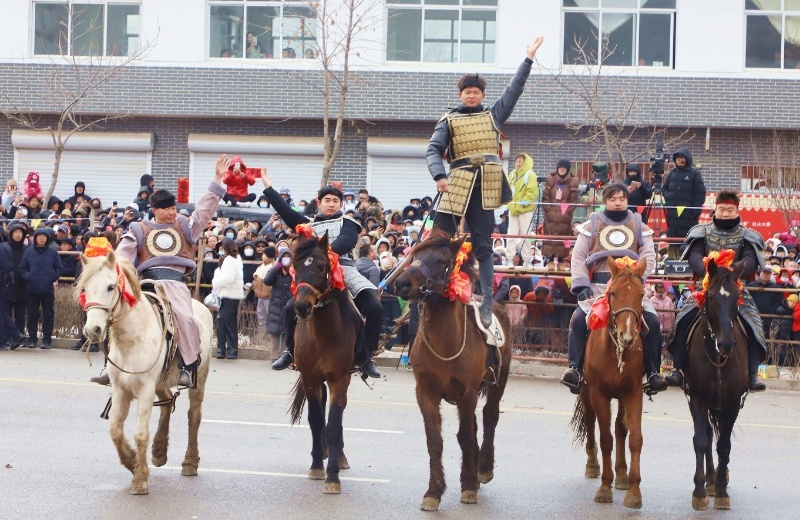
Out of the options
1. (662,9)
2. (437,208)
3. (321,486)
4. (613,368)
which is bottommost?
(321,486)

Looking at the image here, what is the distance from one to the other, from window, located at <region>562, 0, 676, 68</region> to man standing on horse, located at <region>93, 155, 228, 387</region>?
2140cm

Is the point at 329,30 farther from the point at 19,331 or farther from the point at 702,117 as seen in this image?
the point at 19,331

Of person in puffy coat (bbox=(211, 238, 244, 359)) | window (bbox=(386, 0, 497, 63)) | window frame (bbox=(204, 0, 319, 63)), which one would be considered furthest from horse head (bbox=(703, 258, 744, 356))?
window frame (bbox=(204, 0, 319, 63))

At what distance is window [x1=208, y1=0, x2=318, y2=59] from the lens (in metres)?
32.9

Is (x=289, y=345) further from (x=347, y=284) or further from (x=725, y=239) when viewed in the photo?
(x=725, y=239)

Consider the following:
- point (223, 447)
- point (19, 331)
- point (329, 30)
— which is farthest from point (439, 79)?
point (223, 447)

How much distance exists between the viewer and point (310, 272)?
11.4 m

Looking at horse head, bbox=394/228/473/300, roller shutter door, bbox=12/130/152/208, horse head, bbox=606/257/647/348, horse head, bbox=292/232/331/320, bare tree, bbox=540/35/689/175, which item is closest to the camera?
horse head, bbox=394/228/473/300

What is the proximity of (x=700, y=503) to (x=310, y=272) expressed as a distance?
3.81m

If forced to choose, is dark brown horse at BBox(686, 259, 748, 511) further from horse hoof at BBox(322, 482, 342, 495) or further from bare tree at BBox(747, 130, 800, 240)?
bare tree at BBox(747, 130, 800, 240)

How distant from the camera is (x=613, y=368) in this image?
11312 mm

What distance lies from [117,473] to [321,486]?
5.96 ft

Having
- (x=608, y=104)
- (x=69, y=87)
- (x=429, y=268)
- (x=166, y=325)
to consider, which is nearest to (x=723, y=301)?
(x=429, y=268)

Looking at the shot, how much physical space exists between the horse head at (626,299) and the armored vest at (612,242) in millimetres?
755
